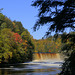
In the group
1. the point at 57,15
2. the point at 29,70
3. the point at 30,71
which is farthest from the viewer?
the point at 29,70

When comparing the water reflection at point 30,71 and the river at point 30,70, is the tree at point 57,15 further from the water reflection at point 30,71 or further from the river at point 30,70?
the water reflection at point 30,71

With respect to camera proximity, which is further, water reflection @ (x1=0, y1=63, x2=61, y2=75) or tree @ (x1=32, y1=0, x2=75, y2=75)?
water reflection @ (x1=0, y1=63, x2=61, y2=75)

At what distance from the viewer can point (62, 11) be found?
8461mm

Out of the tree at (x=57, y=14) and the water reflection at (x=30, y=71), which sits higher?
the tree at (x=57, y=14)

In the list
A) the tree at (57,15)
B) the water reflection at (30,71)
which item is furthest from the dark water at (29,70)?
the tree at (57,15)

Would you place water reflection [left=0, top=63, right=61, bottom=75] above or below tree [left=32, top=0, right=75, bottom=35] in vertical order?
below

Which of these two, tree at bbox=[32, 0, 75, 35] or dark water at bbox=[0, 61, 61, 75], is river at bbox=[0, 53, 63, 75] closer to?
dark water at bbox=[0, 61, 61, 75]

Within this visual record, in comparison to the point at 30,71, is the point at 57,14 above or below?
above

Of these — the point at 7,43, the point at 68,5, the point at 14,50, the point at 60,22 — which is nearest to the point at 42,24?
the point at 60,22

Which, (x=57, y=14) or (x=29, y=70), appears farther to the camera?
(x=29, y=70)

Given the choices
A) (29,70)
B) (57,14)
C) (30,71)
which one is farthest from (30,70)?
(57,14)

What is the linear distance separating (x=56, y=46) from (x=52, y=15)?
98.3m

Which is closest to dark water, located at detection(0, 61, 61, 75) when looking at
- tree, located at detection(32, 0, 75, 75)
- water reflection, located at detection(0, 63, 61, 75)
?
water reflection, located at detection(0, 63, 61, 75)

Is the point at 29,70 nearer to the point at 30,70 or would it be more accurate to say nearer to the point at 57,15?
the point at 30,70
